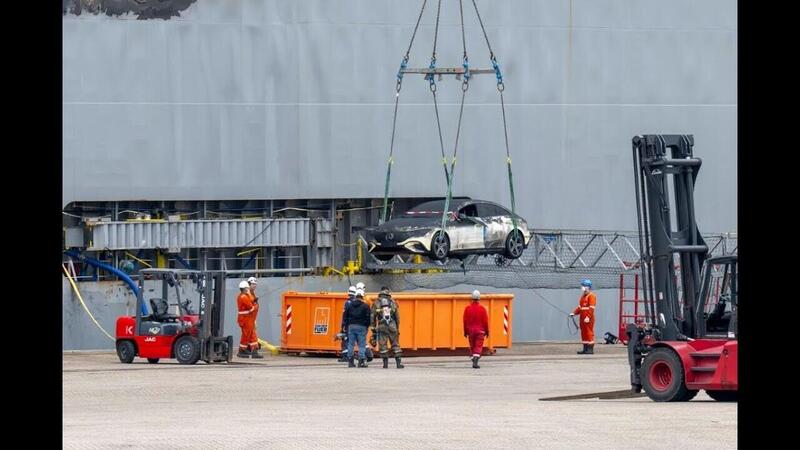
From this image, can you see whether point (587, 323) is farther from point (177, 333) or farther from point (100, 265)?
point (100, 265)

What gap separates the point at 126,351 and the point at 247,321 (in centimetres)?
215

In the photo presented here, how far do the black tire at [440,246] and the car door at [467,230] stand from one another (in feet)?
0.64

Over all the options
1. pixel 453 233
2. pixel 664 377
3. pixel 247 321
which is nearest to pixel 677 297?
pixel 664 377

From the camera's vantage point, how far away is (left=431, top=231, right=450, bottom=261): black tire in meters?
26.8

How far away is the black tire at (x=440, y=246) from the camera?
88.0ft

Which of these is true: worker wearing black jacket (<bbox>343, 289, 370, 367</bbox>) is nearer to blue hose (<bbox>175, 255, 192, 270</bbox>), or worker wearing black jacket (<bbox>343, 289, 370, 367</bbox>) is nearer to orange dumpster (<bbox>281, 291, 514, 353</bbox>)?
orange dumpster (<bbox>281, 291, 514, 353</bbox>)

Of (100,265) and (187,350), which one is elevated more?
(100,265)

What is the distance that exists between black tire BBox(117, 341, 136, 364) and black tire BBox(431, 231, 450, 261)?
575 centimetres

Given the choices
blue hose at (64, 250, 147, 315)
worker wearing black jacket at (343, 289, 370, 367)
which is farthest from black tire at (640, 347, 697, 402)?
A: blue hose at (64, 250, 147, 315)

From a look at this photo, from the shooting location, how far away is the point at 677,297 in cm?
1723

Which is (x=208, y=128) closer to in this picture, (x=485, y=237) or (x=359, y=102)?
(x=359, y=102)

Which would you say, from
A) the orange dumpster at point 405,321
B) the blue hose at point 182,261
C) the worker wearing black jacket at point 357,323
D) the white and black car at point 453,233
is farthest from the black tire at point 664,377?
the blue hose at point 182,261
